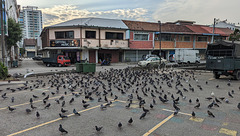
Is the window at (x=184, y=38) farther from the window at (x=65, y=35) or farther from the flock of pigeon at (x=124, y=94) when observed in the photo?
the flock of pigeon at (x=124, y=94)

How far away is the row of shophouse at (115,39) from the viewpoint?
33.8 meters

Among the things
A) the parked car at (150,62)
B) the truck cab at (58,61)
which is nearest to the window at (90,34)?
the truck cab at (58,61)

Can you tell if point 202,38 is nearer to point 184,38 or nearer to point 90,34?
point 184,38

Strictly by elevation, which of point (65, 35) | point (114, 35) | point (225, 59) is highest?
point (114, 35)

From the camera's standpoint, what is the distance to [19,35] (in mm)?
33875

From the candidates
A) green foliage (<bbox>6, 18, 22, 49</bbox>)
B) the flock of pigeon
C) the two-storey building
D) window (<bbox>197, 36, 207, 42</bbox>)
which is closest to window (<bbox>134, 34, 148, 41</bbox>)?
the two-storey building

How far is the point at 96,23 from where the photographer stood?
36.3 metres

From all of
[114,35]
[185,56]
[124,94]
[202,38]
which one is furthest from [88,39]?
[202,38]

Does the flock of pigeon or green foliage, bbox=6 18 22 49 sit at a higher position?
green foliage, bbox=6 18 22 49

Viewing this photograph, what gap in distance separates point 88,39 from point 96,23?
440 cm

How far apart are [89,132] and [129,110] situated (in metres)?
2.32

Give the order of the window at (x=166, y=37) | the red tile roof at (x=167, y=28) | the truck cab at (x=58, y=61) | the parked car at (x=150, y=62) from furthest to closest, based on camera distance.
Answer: the window at (x=166, y=37)
the red tile roof at (x=167, y=28)
the truck cab at (x=58, y=61)
the parked car at (x=150, y=62)

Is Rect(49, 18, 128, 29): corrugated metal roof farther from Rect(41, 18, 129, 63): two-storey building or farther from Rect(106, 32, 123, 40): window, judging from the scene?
Rect(106, 32, 123, 40): window

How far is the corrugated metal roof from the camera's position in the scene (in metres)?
34.5
